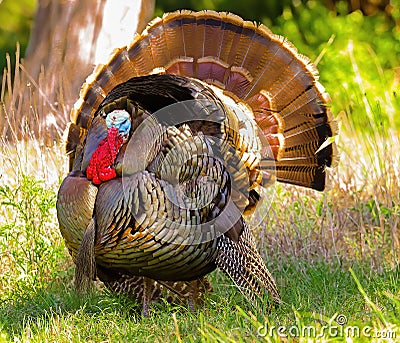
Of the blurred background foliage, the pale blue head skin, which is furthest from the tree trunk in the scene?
the blurred background foliage

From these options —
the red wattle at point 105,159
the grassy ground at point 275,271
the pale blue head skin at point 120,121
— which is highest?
the pale blue head skin at point 120,121

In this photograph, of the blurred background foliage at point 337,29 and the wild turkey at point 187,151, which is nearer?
the wild turkey at point 187,151

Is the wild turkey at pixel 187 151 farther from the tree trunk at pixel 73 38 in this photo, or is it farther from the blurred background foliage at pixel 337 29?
the blurred background foliage at pixel 337 29

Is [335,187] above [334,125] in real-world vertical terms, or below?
below

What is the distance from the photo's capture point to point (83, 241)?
4.06 m

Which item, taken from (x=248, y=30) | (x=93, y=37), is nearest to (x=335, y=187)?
(x=248, y=30)

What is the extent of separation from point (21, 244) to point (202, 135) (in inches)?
62.7

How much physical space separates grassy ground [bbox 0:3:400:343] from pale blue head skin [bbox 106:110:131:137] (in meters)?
1.05

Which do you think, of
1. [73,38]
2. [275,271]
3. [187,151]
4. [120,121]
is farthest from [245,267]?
[73,38]

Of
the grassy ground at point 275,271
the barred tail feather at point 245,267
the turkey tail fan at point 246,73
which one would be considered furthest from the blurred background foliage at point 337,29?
the barred tail feather at point 245,267

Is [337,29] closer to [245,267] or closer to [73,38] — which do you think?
[73,38]

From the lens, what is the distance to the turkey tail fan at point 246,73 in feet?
16.5

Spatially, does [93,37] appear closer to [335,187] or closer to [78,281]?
[335,187]

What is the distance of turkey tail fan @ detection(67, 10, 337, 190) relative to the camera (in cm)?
502
